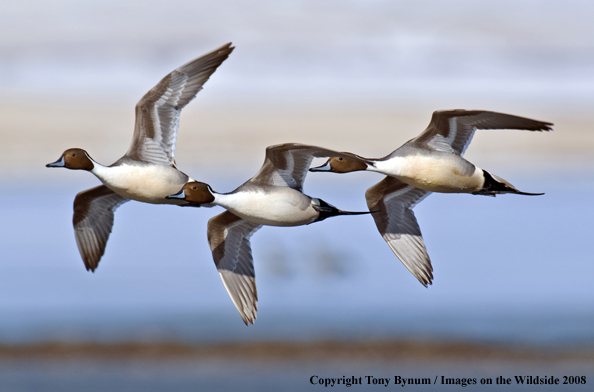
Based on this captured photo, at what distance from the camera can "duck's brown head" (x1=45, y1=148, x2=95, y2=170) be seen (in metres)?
8.52

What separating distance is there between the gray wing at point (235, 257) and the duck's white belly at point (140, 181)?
89 cm

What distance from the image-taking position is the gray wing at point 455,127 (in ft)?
26.5

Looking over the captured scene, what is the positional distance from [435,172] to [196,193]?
7.58ft

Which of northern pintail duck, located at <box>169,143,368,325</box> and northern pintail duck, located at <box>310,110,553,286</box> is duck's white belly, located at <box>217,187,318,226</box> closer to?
northern pintail duck, located at <box>169,143,368,325</box>

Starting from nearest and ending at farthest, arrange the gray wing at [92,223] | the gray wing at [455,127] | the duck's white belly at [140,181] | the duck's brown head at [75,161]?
the gray wing at [455,127]
the duck's white belly at [140,181]
the duck's brown head at [75,161]
the gray wing at [92,223]

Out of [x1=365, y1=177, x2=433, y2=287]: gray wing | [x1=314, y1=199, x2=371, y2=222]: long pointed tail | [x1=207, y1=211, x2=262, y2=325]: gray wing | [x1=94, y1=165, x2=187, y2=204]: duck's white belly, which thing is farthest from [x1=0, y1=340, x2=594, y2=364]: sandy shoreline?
[x1=314, y1=199, x2=371, y2=222]: long pointed tail

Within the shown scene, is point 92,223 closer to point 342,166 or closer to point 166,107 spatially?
point 166,107

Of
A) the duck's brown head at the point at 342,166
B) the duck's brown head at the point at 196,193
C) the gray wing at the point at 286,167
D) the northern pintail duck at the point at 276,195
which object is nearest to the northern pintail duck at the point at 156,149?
the duck's brown head at the point at 196,193

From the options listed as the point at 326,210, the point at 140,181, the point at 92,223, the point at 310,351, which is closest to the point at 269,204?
the point at 326,210

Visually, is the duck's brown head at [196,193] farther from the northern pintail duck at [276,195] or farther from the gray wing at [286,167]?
the gray wing at [286,167]

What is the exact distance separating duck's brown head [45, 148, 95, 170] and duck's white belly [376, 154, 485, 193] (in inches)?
117

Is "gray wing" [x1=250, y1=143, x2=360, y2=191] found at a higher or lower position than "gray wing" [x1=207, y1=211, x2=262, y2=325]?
higher

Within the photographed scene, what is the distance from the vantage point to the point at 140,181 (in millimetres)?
8242

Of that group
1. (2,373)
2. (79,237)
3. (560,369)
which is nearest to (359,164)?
(79,237)
